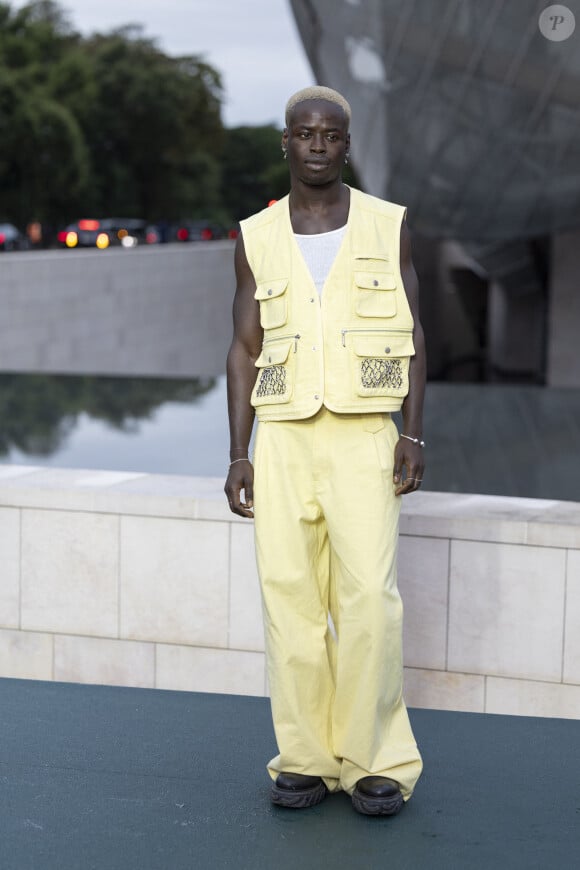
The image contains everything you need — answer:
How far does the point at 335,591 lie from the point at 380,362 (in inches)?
26.4

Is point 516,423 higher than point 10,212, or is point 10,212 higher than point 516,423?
point 10,212

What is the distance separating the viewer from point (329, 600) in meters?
3.44

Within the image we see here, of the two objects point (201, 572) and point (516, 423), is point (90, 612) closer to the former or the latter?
point (201, 572)

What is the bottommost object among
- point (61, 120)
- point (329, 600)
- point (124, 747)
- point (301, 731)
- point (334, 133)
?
point (124, 747)

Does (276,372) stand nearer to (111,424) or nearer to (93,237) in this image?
(111,424)

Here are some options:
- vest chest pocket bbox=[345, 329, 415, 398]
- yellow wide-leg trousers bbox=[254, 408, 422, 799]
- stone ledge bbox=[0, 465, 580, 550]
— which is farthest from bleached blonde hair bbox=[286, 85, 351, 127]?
stone ledge bbox=[0, 465, 580, 550]

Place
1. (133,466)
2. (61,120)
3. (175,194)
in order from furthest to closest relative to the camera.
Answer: (175,194), (61,120), (133,466)

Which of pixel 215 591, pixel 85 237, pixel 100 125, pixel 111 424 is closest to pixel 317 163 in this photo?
pixel 215 591

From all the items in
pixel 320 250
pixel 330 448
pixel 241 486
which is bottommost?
pixel 241 486

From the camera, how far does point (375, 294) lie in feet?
10.6

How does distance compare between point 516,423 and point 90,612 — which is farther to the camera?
point 516,423

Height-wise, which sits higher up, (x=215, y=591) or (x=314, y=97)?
(x=314, y=97)

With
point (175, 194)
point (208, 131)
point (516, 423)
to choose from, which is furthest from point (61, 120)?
point (516, 423)

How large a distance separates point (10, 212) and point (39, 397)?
36.3 meters
